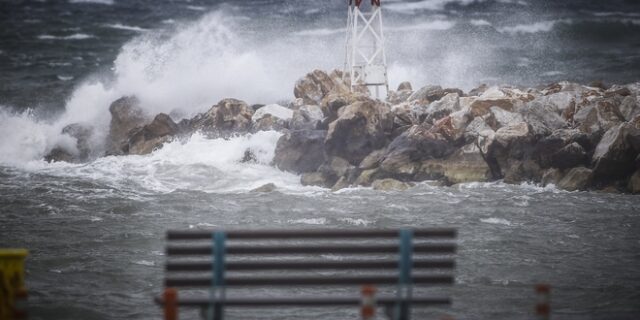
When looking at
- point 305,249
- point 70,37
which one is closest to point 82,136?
point 305,249

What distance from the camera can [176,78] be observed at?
114 feet

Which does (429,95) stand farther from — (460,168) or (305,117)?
(460,168)

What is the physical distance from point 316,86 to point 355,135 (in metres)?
6.32

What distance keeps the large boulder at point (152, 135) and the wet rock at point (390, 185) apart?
29.9 ft

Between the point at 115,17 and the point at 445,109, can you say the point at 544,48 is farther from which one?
the point at 115,17

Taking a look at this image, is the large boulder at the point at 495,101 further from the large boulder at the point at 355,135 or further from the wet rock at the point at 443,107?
the large boulder at the point at 355,135

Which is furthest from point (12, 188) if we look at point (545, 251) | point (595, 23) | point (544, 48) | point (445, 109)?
point (595, 23)

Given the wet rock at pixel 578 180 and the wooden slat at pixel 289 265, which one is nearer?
the wooden slat at pixel 289 265

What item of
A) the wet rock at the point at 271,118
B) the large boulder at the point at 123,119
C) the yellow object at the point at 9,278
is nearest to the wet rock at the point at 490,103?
the wet rock at the point at 271,118

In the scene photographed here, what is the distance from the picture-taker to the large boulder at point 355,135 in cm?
2352

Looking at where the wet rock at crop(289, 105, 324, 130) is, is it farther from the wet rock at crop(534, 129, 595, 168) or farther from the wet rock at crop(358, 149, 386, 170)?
the wet rock at crop(534, 129, 595, 168)

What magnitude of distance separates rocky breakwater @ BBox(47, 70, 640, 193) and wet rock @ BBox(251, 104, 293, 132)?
70 mm

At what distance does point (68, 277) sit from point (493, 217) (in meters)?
9.80

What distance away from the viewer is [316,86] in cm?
2953
